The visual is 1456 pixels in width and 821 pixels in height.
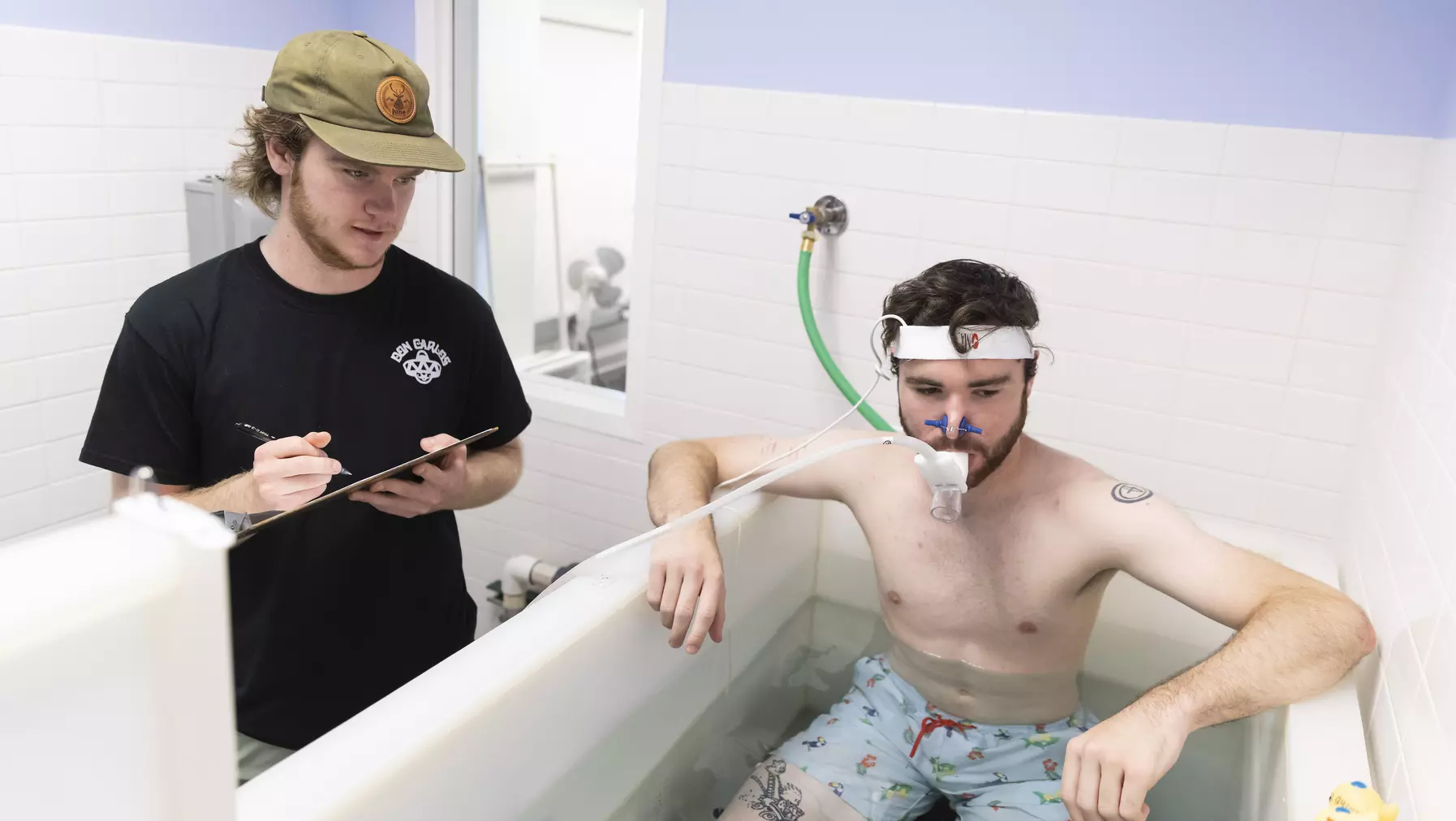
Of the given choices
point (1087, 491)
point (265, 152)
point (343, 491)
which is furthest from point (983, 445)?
point (265, 152)

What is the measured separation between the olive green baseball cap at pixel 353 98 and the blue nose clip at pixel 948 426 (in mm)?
833

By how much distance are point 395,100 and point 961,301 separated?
2.96 ft

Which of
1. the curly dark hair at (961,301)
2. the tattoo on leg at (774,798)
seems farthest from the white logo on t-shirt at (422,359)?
the tattoo on leg at (774,798)

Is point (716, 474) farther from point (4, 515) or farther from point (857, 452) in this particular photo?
point (4, 515)

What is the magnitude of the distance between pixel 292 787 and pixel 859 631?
141 cm

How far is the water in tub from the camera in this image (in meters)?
1.67

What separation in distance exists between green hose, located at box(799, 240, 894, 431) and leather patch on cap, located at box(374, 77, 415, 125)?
1.02m

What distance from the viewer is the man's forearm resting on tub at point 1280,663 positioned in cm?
129

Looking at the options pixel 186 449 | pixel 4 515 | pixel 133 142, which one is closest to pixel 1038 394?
pixel 186 449

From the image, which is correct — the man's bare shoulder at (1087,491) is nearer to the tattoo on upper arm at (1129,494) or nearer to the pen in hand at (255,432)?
the tattoo on upper arm at (1129,494)

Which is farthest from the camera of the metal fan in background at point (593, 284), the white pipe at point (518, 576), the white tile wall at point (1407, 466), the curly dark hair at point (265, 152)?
the metal fan in background at point (593, 284)

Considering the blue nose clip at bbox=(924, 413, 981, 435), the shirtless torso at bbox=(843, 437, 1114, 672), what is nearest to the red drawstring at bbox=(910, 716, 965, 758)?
the shirtless torso at bbox=(843, 437, 1114, 672)

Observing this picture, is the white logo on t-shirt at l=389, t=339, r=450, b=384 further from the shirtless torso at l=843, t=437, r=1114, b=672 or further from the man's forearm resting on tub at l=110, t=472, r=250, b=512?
the shirtless torso at l=843, t=437, r=1114, b=672

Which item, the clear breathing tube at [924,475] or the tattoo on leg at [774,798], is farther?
the tattoo on leg at [774,798]
